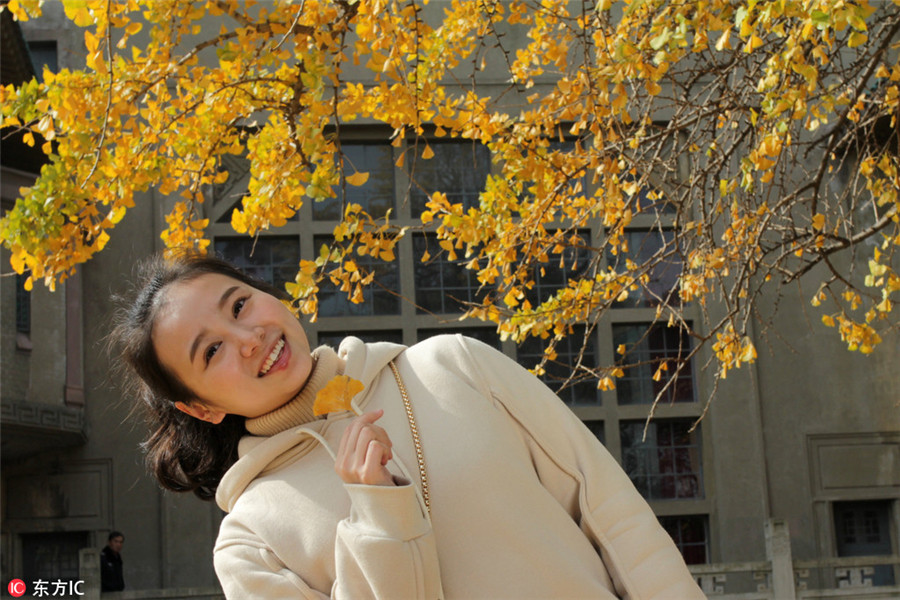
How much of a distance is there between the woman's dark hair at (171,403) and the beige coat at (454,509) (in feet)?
0.33

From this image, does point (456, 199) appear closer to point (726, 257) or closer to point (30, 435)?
point (30, 435)

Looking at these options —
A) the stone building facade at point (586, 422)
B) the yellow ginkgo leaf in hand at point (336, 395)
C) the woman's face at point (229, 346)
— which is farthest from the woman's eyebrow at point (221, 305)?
the stone building facade at point (586, 422)

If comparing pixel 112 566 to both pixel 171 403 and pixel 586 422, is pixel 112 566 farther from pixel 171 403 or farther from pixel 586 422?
pixel 171 403

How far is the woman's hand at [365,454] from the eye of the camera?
113 cm

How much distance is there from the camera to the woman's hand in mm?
1132

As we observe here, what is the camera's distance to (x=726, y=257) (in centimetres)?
364

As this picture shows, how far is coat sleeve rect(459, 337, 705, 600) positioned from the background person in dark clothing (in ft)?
20.7

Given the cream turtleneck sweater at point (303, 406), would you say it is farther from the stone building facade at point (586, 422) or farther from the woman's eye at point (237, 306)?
the stone building facade at point (586, 422)

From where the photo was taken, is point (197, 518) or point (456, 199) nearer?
point (197, 518)

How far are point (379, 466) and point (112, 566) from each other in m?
6.50

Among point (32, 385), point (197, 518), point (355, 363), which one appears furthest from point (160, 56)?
point (197, 518)

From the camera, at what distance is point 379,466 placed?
1133mm

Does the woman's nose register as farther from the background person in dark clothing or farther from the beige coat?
the background person in dark clothing

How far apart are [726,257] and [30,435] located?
5527mm
